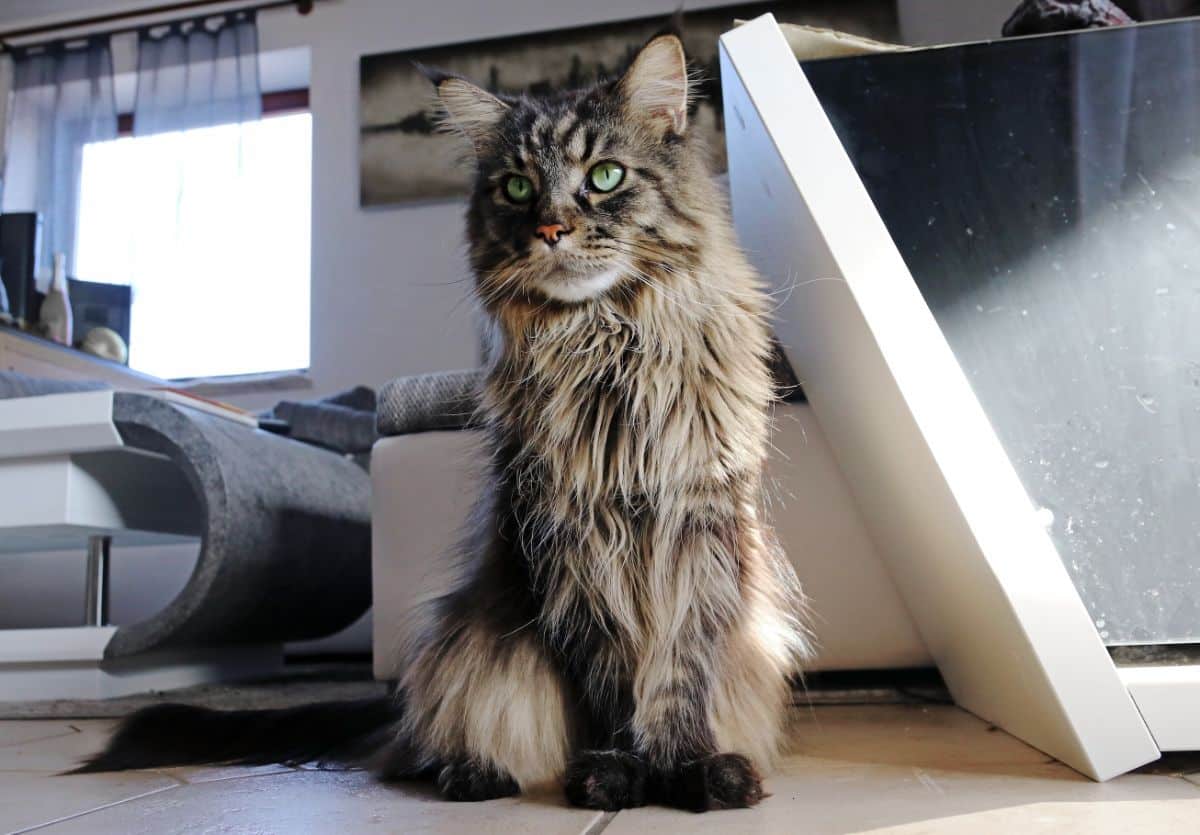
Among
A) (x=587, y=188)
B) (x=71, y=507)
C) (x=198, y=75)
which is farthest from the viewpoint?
(x=198, y=75)

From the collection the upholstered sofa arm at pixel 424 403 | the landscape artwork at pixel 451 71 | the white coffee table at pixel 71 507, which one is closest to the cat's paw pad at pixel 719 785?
the upholstered sofa arm at pixel 424 403

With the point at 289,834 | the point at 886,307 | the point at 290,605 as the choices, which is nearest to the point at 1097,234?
the point at 886,307

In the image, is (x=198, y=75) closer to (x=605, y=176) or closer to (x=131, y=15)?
(x=131, y=15)

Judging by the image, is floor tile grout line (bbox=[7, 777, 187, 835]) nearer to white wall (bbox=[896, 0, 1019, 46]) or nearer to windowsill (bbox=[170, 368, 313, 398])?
windowsill (bbox=[170, 368, 313, 398])

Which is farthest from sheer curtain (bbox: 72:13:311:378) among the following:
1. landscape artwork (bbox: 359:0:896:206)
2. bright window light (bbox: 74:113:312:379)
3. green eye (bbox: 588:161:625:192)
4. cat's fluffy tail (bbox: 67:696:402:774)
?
green eye (bbox: 588:161:625:192)

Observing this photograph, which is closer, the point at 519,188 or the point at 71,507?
the point at 519,188

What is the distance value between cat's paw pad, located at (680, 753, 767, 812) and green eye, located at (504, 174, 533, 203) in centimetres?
75

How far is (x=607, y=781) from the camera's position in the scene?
1002mm

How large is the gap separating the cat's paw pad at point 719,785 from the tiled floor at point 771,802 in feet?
0.06

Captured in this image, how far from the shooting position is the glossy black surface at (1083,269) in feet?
3.49

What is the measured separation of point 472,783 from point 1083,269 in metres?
Result: 0.97

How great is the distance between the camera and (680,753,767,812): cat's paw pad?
3.22 feet

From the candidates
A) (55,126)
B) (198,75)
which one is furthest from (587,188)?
(55,126)

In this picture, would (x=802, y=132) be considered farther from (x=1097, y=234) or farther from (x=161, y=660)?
(x=161, y=660)
